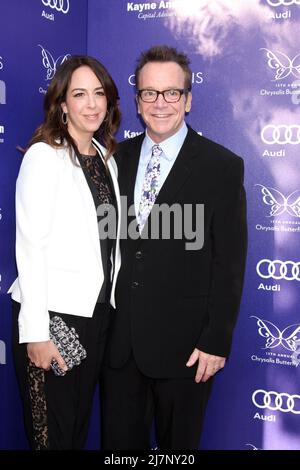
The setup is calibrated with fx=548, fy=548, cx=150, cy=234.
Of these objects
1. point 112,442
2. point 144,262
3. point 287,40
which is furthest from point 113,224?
point 287,40

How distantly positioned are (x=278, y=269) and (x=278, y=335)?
0.36m

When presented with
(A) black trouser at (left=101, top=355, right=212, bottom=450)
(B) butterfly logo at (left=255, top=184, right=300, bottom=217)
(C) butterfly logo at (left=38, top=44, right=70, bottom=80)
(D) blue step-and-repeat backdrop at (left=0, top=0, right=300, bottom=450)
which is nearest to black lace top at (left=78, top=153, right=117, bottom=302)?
(A) black trouser at (left=101, top=355, right=212, bottom=450)

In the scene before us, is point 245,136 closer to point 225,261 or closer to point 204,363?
point 225,261

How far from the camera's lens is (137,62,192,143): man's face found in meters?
2.36

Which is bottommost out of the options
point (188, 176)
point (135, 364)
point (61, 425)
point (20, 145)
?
point (61, 425)

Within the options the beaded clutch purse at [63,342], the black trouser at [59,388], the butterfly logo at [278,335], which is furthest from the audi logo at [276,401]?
the beaded clutch purse at [63,342]

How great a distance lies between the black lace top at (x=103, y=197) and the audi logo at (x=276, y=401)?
4.02 feet

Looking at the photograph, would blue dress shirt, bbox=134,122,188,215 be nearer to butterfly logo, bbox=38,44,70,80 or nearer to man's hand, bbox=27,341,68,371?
man's hand, bbox=27,341,68,371

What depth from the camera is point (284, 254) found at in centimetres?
292

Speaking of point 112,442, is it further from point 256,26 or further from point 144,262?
point 256,26

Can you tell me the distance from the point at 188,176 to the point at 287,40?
3.43 feet

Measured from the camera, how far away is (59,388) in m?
2.21

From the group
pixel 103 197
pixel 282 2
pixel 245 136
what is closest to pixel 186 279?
pixel 103 197

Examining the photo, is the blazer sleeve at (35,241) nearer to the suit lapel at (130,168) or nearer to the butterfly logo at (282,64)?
the suit lapel at (130,168)
